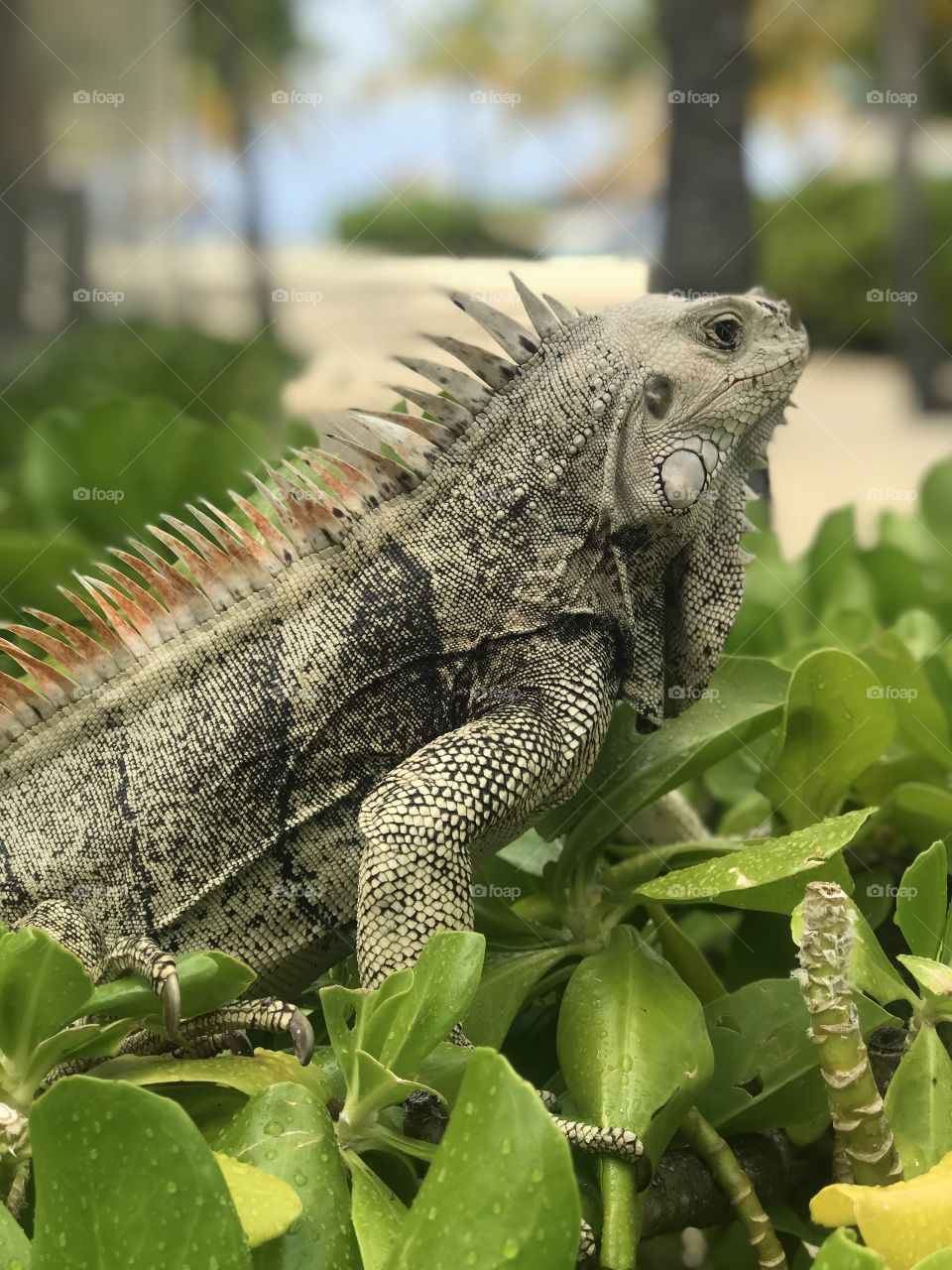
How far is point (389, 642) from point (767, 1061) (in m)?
0.70

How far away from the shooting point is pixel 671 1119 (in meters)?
1.38

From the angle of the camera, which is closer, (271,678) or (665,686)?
(271,678)

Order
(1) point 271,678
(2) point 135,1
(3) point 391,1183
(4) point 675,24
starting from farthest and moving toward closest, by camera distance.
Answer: (2) point 135,1 → (4) point 675,24 → (1) point 271,678 → (3) point 391,1183

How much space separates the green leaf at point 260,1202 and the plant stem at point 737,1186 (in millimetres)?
544

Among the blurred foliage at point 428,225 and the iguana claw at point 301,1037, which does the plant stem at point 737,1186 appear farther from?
the blurred foliage at point 428,225

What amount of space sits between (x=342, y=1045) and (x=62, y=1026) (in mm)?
269

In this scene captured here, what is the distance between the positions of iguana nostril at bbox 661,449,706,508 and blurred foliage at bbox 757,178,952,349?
12.7 metres

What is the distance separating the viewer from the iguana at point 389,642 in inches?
66.2

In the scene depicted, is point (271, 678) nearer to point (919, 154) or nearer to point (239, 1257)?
point (239, 1257)

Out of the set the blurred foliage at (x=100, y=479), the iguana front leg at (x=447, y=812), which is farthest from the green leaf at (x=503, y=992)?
the blurred foliage at (x=100, y=479)

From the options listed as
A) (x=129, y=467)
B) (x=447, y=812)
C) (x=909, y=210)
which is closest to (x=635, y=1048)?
(x=447, y=812)

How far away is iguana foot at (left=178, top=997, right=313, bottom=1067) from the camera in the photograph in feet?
4.63

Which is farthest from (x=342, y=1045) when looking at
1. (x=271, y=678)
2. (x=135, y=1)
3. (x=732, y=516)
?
(x=135, y=1)

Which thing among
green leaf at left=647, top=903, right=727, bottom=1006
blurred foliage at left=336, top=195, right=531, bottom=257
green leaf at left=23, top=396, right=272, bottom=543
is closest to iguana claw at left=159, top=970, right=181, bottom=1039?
green leaf at left=647, top=903, right=727, bottom=1006
